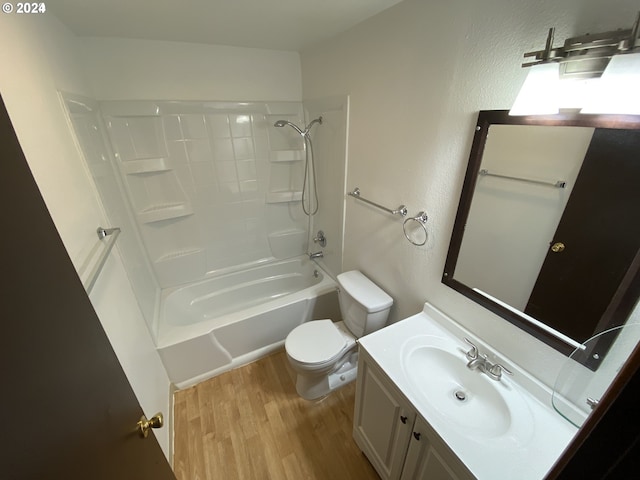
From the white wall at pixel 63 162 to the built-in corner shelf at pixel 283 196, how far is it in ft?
4.50

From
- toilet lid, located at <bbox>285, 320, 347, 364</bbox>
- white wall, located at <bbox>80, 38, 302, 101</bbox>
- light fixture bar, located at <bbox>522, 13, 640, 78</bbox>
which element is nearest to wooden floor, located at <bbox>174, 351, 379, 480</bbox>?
toilet lid, located at <bbox>285, 320, 347, 364</bbox>

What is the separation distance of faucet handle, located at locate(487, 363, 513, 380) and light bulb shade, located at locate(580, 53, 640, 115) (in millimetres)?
932

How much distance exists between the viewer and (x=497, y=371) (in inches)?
42.4

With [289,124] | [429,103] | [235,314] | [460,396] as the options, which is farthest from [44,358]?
[289,124]

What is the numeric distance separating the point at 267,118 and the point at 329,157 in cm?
70

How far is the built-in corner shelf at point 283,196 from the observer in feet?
8.48

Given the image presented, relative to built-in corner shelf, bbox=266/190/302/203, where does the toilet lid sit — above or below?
below

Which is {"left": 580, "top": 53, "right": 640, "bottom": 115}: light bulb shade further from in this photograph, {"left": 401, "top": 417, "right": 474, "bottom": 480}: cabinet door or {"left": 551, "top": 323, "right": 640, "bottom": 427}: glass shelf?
{"left": 401, "top": 417, "right": 474, "bottom": 480}: cabinet door

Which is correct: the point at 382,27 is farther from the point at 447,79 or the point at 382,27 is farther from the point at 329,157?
the point at 329,157

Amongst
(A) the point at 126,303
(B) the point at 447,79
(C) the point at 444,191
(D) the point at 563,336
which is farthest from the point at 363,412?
(B) the point at 447,79

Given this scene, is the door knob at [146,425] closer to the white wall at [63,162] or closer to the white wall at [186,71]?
the white wall at [63,162]

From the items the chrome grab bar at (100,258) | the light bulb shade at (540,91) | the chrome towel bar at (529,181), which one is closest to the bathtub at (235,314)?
the chrome grab bar at (100,258)

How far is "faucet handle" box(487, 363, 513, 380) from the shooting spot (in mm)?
1074

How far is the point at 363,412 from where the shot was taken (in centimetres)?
138
